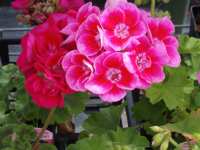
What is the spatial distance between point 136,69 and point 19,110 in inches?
12.4

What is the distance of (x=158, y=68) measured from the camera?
0.66 metres

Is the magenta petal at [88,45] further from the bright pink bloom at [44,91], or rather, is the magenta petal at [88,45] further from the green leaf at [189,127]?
the green leaf at [189,127]

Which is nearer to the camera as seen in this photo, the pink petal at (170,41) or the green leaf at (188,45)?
the pink petal at (170,41)

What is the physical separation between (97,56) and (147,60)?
0.22 feet

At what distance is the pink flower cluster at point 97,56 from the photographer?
2.06 feet

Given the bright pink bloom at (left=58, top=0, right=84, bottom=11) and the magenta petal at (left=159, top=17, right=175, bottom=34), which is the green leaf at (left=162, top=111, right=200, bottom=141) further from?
the bright pink bloom at (left=58, top=0, right=84, bottom=11)

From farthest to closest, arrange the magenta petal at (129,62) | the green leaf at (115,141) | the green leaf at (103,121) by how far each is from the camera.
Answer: the green leaf at (103,121)
the green leaf at (115,141)
the magenta petal at (129,62)

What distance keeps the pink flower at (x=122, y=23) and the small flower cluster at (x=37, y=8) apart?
184 millimetres

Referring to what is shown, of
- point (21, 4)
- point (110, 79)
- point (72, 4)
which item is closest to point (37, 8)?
point (21, 4)

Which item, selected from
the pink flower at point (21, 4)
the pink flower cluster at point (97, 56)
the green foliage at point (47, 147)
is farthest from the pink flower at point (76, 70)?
the pink flower at point (21, 4)

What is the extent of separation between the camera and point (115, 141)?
782 millimetres

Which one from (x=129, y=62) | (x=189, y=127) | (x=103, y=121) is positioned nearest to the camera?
(x=129, y=62)

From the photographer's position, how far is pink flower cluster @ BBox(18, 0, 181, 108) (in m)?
0.63

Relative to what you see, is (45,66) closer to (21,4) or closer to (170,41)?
(170,41)
